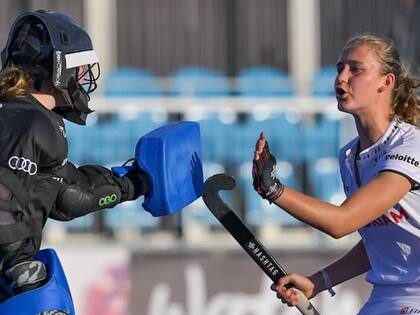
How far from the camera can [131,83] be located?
1198cm

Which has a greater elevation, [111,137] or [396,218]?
[396,218]

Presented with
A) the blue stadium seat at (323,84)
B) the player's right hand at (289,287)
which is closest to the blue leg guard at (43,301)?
the player's right hand at (289,287)

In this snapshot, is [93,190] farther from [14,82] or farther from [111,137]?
[111,137]

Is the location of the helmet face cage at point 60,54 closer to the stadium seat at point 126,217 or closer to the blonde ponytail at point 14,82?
the blonde ponytail at point 14,82

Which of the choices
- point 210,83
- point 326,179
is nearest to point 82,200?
point 326,179

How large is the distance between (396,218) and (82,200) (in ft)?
3.86

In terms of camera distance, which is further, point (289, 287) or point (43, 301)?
point (289, 287)

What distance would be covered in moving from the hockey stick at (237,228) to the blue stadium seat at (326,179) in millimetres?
4596

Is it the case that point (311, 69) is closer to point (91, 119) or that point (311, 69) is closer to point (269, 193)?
point (91, 119)

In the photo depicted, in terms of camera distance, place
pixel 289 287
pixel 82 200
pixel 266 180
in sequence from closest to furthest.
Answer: pixel 266 180 → pixel 82 200 → pixel 289 287

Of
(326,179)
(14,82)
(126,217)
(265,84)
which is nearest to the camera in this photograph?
(14,82)

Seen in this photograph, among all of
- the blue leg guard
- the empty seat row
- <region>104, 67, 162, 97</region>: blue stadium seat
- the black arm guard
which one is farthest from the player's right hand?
<region>104, 67, 162, 97</region>: blue stadium seat

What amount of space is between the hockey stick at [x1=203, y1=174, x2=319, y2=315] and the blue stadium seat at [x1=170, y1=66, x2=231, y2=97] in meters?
6.06

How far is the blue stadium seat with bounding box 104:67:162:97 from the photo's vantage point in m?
11.7
